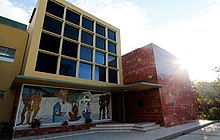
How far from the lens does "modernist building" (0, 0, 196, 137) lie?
7.72 meters

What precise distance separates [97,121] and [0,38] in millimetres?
8965

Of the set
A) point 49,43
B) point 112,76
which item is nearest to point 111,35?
point 112,76

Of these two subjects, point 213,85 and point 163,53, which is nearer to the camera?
point 163,53

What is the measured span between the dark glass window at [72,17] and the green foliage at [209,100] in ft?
53.4

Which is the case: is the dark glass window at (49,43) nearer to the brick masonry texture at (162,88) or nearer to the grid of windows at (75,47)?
the grid of windows at (75,47)

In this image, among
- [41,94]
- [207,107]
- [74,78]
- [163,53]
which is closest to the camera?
[41,94]

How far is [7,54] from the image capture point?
937 cm

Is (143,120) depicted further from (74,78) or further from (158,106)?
(74,78)

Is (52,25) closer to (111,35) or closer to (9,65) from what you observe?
(9,65)

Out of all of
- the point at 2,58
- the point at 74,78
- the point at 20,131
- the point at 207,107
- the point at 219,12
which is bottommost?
the point at 20,131

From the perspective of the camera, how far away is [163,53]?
11.9 m

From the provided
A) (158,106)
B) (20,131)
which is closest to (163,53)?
(158,106)

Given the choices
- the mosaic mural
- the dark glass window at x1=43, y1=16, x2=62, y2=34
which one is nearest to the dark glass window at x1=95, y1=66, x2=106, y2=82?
the mosaic mural

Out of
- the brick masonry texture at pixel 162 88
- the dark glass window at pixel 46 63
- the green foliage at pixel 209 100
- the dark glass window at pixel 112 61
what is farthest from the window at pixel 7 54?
the green foliage at pixel 209 100
